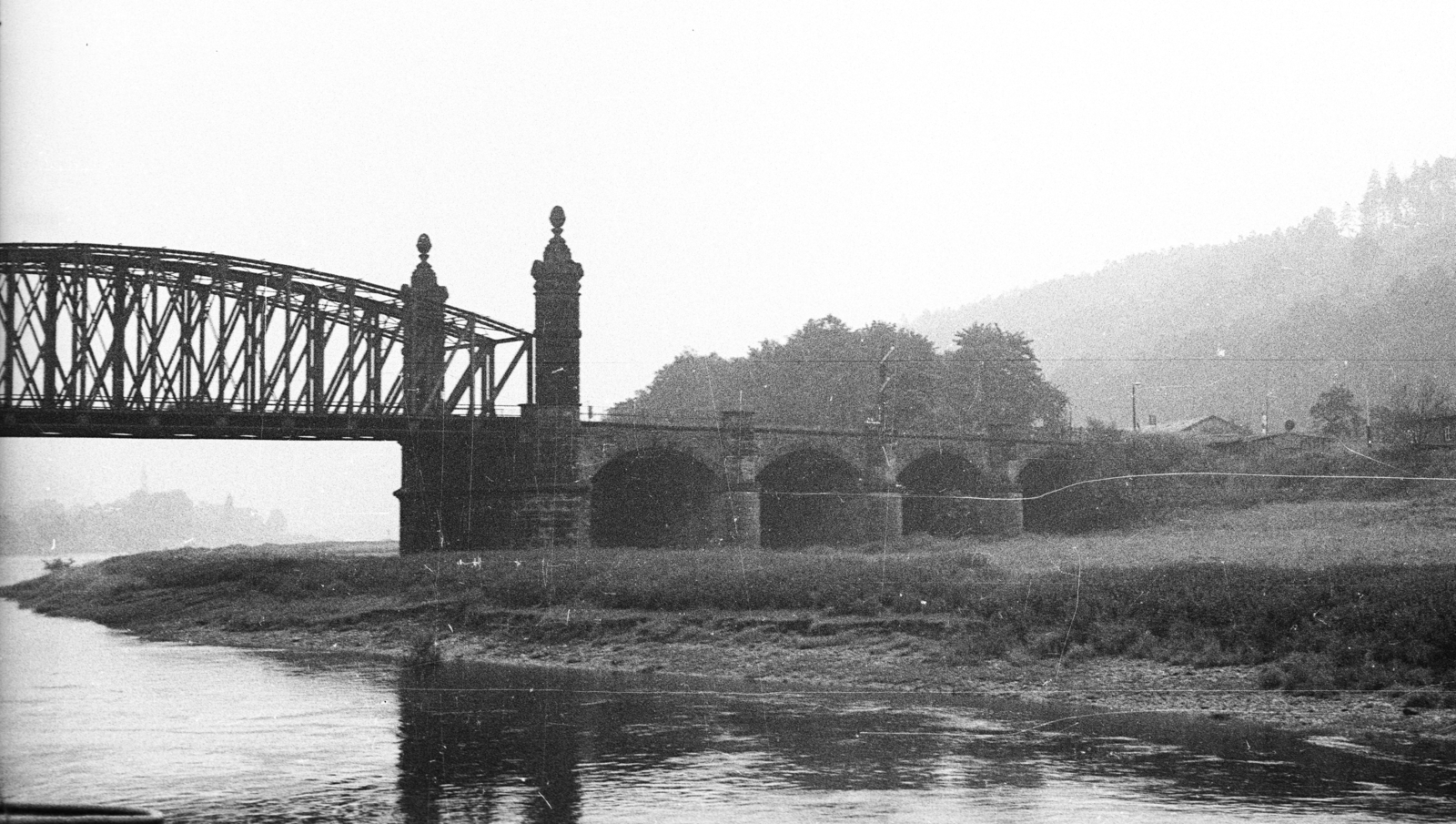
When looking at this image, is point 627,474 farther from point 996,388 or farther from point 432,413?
point 996,388

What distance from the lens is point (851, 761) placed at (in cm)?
2109

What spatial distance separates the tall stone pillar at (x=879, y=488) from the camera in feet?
238

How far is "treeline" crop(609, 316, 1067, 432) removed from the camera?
4021 inches

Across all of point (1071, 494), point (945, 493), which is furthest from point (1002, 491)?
point (1071, 494)

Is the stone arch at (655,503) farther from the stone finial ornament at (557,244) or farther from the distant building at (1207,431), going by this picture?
the distant building at (1207,431)

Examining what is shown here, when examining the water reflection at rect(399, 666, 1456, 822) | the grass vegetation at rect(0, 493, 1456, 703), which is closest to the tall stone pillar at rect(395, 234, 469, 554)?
the grass vegetation at rect(0, 493, 1456, 703)

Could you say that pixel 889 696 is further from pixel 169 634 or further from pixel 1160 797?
pixel 169 634

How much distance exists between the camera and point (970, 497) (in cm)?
7875

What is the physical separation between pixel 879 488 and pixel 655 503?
1235cm

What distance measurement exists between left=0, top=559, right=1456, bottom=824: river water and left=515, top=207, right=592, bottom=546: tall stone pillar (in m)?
25.8

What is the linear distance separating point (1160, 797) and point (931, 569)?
918 inches

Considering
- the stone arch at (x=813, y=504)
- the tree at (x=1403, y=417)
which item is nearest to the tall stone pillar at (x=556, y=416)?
the stone arch at (x=813, y=504)

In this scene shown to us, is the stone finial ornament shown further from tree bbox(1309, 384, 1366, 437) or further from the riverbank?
tree bbox(1309, 384, 1366, 437)

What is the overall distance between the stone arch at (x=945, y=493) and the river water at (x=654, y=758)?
162ft
